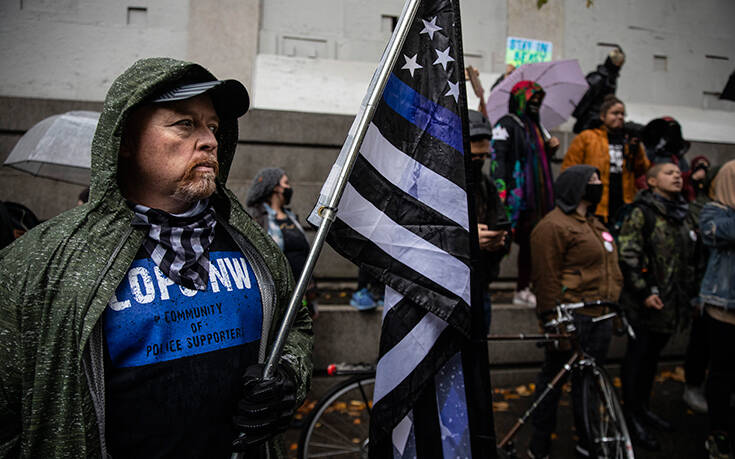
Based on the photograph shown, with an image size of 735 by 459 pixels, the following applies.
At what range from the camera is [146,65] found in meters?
1.56

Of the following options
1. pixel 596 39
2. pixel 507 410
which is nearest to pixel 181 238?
pixel 507 410

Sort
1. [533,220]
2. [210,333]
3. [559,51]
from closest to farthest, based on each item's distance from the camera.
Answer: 1. [210,333]
2. [533,220]
3. [559,51]

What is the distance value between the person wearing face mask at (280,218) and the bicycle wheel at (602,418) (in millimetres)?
2412

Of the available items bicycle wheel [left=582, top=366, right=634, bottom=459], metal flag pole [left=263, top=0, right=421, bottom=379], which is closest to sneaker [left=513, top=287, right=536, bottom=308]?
bicycle wheel [left=582, top=366, right=634, bottom=459]

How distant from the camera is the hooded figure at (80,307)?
4.18 feet

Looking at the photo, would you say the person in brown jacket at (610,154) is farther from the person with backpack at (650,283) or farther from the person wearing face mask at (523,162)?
the person with backpack at (650,283)

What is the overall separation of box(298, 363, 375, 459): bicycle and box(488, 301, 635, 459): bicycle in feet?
3.51

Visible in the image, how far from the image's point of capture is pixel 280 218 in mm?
4676

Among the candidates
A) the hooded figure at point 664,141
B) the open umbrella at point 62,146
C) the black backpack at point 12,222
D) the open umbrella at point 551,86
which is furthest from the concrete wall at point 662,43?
the black backpack at point 12,222

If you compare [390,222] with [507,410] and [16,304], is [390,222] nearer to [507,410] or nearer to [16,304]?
[16,304]

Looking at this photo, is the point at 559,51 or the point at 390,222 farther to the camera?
the point at 559,51

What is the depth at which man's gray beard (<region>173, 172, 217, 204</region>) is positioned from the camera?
158cm

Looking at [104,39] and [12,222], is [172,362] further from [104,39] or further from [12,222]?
[104,39]

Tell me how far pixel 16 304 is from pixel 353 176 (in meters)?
1.12
